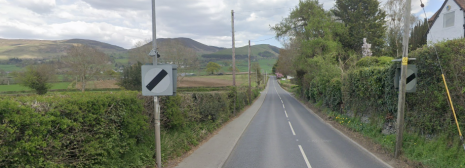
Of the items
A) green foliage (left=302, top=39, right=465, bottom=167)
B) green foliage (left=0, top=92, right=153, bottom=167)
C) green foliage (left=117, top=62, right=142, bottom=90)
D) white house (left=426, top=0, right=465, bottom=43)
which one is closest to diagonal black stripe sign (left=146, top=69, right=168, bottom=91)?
green foliage (left=0, top=92, right=153, bottom=167)

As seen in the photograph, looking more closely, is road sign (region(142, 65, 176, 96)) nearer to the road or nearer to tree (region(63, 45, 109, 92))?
the road

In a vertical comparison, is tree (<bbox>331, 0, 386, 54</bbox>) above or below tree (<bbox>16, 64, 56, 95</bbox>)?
above

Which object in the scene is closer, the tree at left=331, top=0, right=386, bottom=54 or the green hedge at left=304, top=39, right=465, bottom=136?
the green hedge at left=304, top=39, right=465, bottom=136

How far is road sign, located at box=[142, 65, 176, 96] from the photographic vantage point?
6090 mm

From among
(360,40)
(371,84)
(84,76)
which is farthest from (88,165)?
(84,76)

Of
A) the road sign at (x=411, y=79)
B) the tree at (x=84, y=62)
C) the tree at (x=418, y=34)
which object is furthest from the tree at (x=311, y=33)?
the tree at (x=84, y=62)

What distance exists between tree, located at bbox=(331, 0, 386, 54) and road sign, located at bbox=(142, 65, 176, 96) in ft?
109

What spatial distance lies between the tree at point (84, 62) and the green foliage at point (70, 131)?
3760 cm

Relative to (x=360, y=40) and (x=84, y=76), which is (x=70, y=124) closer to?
(x=360, y=40)

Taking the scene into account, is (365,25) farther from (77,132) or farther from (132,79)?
(77,132)

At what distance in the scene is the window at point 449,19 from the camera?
21.5 meters

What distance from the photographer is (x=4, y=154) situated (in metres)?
3.40

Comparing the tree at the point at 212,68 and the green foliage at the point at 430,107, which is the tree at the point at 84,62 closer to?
the tree at the point at 212,68

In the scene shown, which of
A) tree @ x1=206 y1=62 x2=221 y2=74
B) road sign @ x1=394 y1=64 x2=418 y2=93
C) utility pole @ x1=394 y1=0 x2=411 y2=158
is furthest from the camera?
tree @ x1=206 y1=62 x2=221 y2=74
